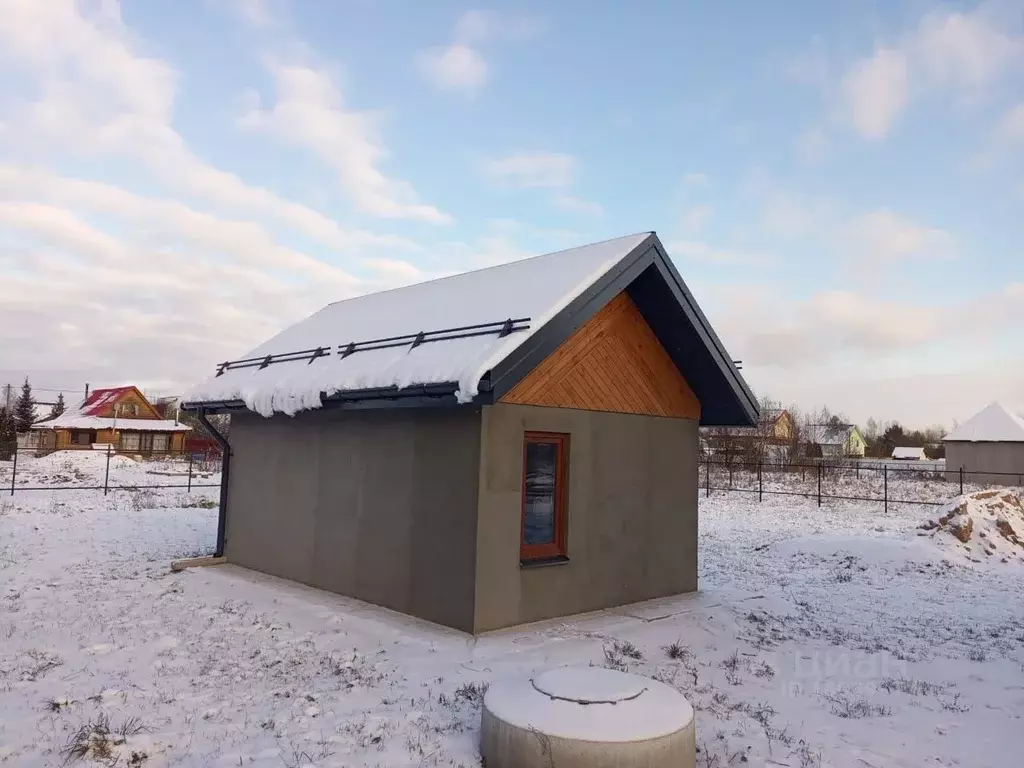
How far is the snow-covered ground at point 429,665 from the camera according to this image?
15.5 feet

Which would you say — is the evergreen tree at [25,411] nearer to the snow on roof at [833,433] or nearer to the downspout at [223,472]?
the downspout at [223,472]

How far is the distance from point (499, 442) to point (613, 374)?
2196mm

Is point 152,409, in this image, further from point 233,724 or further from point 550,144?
point 233,724

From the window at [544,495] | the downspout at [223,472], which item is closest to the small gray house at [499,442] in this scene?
the window at [544,495]

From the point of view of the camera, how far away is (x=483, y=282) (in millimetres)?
10602

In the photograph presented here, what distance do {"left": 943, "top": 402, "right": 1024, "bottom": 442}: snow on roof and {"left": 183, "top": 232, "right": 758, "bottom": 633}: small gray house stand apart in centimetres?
2996

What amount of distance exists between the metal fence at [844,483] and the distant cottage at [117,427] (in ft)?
118

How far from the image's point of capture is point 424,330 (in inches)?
352

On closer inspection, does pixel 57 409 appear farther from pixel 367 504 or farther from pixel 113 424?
pixel 367 504

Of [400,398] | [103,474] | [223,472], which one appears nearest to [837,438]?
[103,474]

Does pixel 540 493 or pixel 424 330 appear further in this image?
pixel 424 330

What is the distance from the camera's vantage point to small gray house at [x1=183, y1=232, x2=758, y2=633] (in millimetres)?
7410

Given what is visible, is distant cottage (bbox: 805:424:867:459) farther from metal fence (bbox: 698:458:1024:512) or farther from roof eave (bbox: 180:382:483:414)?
roof eave (bbox: 180:382:483:414)

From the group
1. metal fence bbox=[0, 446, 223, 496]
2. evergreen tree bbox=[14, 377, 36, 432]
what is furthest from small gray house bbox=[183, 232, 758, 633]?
evergreen tree bbox=[14, 377, 36, 432]
